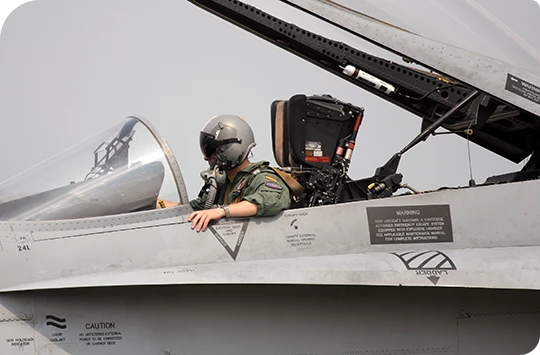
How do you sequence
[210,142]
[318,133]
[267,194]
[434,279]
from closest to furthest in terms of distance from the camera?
1. [434,279]
2. [267,194]
3. [210,142]
4. [318,133]

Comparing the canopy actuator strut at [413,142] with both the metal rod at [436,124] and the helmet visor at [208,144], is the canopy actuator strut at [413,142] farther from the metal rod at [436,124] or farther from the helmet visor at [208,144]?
the helmet visor at [208,144]

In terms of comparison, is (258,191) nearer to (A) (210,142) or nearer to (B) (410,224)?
(A) (210,142)

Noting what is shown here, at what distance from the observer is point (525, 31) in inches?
181

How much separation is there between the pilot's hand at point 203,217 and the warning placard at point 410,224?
2.90 feet

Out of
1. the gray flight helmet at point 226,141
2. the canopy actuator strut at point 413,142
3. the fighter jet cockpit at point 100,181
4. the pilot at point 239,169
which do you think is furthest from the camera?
the canopy actuator strut at point 413,142

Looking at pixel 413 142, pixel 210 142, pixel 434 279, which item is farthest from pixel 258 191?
pixel 413 142

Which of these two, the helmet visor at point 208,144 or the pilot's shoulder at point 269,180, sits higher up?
the helmet visor at point 208,144

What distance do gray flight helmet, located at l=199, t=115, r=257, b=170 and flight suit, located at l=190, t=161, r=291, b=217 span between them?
0.11 meters

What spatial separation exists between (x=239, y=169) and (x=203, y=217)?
0.60m

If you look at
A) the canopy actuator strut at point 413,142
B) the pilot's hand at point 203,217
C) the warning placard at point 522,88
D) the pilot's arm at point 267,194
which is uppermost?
the warning placard at point 522,88

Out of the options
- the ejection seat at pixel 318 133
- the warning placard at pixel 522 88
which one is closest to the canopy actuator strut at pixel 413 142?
the ejection seat at pixel 318 133

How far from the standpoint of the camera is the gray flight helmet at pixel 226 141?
12.2 feet

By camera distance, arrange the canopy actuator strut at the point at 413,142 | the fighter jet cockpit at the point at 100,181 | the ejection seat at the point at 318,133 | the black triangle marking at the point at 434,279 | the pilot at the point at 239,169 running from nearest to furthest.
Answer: the black triangle marking at the point at 434,279 → the fighter jet cockpit at the point at 100,181 → the pilot at the point at 239,169 → the canopy actuator strut at the point at 413,142 → the ejection seat at the point at 318,133

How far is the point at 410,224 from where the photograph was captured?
11.8ft
